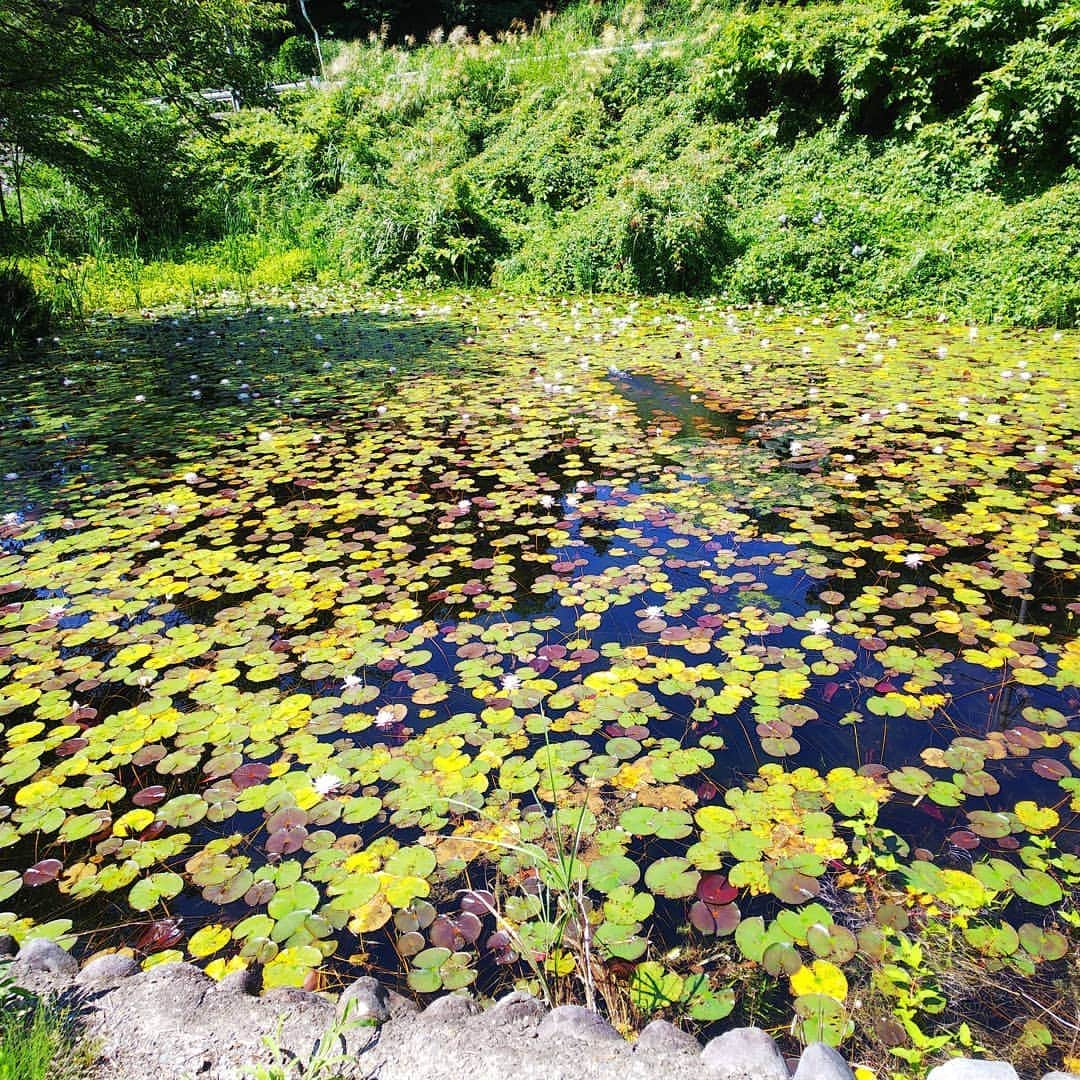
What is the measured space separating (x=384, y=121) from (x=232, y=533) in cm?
1346

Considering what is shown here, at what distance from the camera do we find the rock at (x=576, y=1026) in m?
1.17

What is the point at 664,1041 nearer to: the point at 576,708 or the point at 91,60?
the point at 576,708

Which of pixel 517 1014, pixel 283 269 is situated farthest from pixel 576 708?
pixel 283 269

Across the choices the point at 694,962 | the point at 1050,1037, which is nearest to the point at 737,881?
the point at 694,962

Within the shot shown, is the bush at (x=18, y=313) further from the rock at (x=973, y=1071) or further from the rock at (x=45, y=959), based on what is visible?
the rock at (x=973, y=1071)

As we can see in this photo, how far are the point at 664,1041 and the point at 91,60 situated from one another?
28.3ft

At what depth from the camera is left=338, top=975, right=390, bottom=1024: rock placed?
120 cm

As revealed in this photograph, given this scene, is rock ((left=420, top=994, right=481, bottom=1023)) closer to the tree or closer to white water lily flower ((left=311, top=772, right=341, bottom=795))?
white water lily flower ((left=311, top=772, right=341, bottom=795))

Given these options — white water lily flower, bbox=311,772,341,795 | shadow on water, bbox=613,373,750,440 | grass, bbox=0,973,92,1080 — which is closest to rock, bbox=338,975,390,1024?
grass, bbox=0,973,92,1080

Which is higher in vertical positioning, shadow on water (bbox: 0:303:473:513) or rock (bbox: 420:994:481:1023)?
shadow on water (bbox: 0:303:473:513)

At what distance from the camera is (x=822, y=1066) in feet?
3.59

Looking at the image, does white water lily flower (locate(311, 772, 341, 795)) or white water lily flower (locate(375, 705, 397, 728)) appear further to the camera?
white water lily flower (locate(375, 705, 397, 728))

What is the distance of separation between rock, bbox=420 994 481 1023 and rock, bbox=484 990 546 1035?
0.14 ft

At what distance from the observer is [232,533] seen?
340 centimetres
